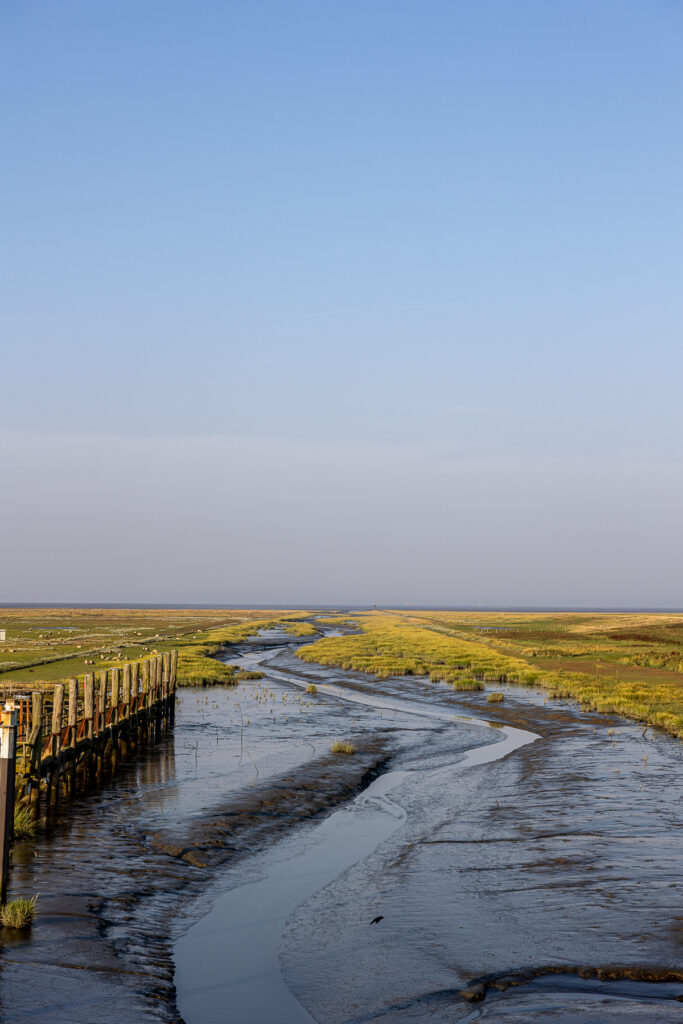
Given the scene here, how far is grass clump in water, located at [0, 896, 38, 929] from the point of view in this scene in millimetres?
10188

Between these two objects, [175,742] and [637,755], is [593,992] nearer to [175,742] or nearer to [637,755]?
[637,755]

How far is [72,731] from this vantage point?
798 inches

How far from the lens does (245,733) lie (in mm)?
29562

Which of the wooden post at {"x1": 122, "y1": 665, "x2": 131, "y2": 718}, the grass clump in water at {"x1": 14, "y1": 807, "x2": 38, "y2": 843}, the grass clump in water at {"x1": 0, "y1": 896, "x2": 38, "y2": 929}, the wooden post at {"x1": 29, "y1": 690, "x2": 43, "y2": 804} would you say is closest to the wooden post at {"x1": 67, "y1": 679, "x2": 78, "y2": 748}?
the wooden post at {"x1": 29, "y1": 690, "x2": 43, "y2": 804}

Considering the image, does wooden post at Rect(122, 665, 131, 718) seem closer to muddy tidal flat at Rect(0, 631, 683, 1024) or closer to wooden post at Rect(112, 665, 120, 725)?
wooden post at Rect(112, 665, 120, 725)

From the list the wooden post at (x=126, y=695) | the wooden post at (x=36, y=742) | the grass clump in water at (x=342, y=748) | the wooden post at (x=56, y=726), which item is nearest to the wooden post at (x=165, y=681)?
the wooden post at (x=126, y=695)

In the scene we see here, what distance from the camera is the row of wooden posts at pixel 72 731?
10.2 m

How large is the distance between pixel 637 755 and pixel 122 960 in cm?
1839

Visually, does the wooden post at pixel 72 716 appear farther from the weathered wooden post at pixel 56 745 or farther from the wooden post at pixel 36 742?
the wooden post at pixel 36 742

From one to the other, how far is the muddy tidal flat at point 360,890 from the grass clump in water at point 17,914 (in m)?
0.18

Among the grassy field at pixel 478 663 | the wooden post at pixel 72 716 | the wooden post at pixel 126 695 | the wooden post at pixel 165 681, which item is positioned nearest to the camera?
the wooden post at pixel 72 716

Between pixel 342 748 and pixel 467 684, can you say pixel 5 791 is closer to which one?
pixel 342 748

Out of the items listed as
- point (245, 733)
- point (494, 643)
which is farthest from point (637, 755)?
point (494, 643)

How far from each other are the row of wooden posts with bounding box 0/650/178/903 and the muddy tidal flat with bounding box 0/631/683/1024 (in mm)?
1031
